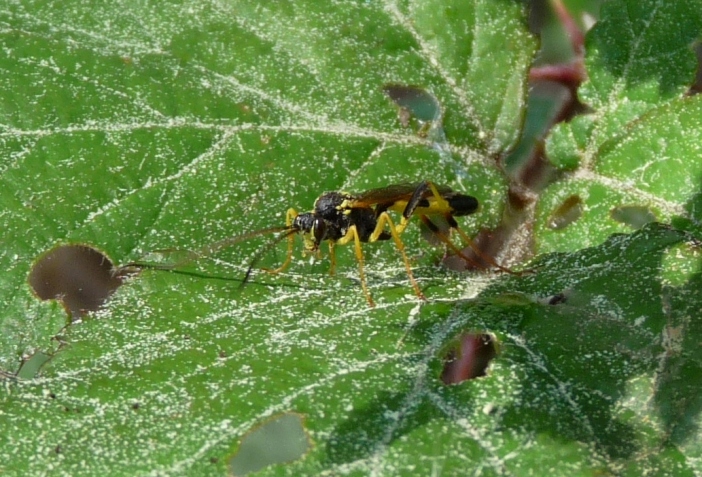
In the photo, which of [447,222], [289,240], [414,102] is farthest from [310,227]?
[414,102]

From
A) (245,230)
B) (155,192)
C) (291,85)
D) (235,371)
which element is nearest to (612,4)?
(291,85)

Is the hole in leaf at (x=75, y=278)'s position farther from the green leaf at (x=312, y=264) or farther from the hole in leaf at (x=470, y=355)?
the hole in leaf at (x=470, y=355)

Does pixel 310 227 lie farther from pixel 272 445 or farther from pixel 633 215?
pixel 633 215

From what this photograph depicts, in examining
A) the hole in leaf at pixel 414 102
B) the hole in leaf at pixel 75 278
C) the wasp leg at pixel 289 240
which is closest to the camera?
the hole in leaf at pixel 75 278

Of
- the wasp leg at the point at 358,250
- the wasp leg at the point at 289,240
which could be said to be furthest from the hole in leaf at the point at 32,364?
the wasp leg at the point at 358,250

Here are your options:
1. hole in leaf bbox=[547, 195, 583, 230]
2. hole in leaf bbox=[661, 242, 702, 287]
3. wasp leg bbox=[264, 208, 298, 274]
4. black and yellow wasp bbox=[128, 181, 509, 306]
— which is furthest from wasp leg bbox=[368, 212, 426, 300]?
hole in leaf bbox=[661, 242, 702, 287]

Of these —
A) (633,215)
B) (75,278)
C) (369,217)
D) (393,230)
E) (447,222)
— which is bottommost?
(633,215)

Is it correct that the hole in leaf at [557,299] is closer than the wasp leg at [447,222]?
Yes
